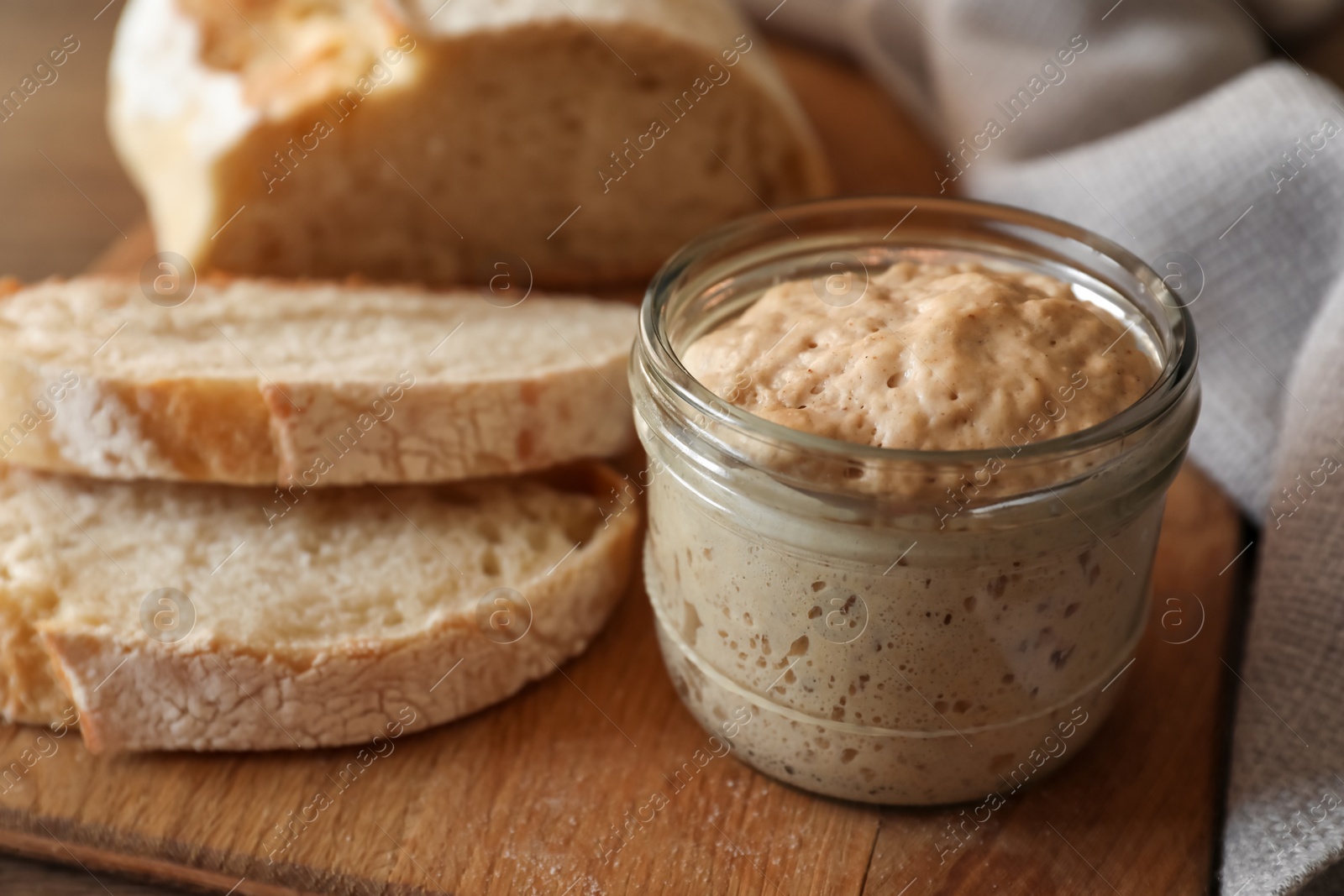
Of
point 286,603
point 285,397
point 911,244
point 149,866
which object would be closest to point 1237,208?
point 911,244

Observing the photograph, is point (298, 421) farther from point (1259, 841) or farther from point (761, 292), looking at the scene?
point (1259, 841)

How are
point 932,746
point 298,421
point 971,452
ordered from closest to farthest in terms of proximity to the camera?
point 971,452, point 932,746, point 298,421

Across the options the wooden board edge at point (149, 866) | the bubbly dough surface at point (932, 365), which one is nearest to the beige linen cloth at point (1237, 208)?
the bubbly dough surface at point (932, 365)

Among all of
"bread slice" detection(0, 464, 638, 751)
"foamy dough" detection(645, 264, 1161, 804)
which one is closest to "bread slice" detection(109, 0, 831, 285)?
"bread slice" detection(0, 464, 638, 751)

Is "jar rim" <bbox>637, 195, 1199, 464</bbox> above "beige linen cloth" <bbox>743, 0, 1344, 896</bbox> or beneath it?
above

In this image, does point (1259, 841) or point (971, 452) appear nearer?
point (971, 452)

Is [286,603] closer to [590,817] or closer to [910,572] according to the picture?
[590,817]

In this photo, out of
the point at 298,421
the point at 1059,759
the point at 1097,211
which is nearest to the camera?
the point at 1059,759

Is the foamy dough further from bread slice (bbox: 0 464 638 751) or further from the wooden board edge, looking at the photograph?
the wooden board edge

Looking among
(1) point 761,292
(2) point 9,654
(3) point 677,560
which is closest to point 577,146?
(1) point 761,292
